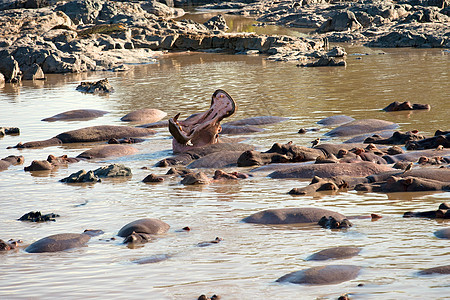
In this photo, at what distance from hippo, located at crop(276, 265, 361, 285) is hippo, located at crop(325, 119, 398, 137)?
7.57 meters

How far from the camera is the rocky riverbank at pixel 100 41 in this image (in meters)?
30.3

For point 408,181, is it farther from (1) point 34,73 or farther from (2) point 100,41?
(2) point 100,41

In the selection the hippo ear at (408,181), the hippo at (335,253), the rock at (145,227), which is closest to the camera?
the hippo at (335,253)

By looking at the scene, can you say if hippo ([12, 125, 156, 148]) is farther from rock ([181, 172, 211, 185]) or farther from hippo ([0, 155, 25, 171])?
rock ([181, 172, 211, 185])

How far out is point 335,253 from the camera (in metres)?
5.71

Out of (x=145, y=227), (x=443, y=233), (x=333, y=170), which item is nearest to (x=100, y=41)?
(x=333, y=170)

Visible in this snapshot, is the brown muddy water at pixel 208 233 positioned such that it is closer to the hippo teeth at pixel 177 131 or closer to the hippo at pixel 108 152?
the hippo at pixel 108 152

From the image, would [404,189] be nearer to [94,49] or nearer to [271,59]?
[271,59]

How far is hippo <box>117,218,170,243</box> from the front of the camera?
21.6ft

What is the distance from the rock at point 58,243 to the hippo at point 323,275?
7.64ft

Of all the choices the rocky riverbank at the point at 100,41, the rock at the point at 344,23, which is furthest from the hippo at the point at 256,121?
the rock at the point at 344,23

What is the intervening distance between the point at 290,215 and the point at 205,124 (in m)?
4.89

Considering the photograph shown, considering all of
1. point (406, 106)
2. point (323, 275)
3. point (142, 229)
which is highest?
point (406, 106)

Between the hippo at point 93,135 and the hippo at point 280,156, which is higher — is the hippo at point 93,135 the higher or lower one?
the lower one
